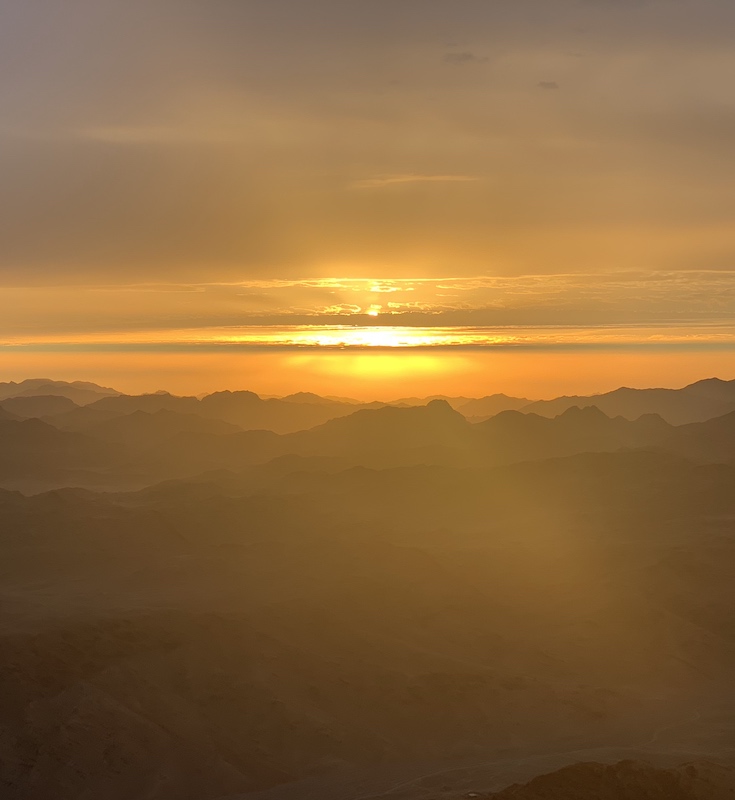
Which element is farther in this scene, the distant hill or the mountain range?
the mountain range

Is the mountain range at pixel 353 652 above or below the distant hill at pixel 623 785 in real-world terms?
above

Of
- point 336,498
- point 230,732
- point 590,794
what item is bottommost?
point 590,794

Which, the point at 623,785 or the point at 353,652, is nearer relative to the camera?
the point at 623,785

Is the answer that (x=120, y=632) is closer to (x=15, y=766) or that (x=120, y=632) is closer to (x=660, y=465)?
(x=15, y=766)

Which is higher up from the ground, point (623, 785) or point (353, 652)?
point (353, 652)

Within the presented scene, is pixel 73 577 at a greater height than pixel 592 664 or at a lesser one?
greater

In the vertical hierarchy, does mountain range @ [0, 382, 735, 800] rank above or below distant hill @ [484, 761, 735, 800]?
above

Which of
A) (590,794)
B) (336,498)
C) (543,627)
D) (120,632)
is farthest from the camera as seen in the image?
(336,498)

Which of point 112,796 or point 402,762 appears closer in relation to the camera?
point 112,796

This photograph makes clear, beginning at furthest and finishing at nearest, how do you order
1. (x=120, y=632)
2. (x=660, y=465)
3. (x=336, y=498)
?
1. (x=660, y=465)
2. (x=336, y=498)
3. (x=120, y=632)

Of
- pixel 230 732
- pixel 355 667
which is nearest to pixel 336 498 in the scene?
pixel 355 667

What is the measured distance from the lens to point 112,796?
63.1 meters

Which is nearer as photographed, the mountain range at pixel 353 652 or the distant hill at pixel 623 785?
the distant hill at pixel 623 785

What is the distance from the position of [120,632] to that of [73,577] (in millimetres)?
33271
